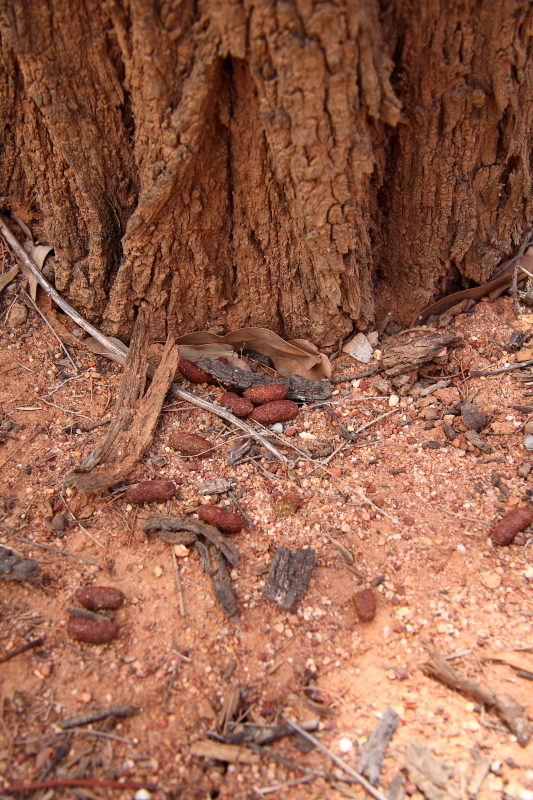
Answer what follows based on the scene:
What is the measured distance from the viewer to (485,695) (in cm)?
195

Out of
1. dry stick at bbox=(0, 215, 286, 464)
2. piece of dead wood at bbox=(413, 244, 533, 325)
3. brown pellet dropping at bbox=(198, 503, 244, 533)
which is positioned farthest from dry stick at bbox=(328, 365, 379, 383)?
brown pellet dropping at bbox=(198, 503, 244, 533)

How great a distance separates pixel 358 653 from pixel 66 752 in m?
1.08

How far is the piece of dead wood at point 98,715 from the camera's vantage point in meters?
1.88

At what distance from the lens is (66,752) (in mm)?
1816

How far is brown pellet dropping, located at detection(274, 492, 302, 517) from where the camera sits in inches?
101

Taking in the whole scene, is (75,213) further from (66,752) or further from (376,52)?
(66,752)

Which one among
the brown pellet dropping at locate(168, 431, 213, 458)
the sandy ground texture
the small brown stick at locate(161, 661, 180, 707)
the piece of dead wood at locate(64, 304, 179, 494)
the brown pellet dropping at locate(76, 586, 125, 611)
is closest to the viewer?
the sandy ground texture

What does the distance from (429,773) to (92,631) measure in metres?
1.27

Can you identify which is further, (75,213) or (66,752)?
(75,213)

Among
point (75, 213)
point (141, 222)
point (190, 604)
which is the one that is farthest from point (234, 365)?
point (190, 604)

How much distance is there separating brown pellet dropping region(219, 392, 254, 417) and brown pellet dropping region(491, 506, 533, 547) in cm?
133

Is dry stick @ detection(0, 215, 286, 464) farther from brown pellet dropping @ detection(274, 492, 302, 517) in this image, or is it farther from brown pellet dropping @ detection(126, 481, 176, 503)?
brown pellet dropping @ detection(274, 492, 302, 517)

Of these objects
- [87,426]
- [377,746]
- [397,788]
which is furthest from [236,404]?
[397,788]

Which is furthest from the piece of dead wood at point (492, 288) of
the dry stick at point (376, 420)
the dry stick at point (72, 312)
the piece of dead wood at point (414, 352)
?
the dry stick at point (72, 312)
